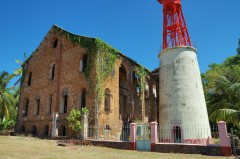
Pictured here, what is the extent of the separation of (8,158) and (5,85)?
19.2 metres

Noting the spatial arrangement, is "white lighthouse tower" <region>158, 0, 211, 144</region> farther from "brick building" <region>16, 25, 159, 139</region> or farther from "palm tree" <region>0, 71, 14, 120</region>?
"palm tree" <region>0, 71, 14, 120</region>

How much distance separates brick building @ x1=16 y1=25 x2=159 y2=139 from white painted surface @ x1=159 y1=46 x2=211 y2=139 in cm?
415

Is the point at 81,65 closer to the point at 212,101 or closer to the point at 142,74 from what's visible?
the point at 142,74

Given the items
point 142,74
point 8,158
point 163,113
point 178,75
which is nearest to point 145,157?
point 8,158

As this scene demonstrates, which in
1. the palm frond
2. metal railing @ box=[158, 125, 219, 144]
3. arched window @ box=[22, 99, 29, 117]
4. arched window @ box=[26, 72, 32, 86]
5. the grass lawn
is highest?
arched window @ box=[26, 72, 32, 86]

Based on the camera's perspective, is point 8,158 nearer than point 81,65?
Yes

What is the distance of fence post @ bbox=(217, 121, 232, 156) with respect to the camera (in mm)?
11016

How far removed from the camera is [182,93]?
18.2 metres

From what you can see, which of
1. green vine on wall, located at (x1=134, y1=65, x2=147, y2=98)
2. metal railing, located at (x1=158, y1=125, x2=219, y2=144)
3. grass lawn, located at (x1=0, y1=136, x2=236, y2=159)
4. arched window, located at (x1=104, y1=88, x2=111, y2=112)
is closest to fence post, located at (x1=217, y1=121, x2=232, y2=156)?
grass lawn, located at (x1=0, y1=136, x2=236, y2=159)

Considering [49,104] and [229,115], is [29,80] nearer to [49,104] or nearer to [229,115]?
[49,104]

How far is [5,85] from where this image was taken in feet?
85.9

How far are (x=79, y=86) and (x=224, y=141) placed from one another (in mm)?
12624

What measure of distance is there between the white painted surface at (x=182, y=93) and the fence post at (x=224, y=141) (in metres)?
5.77

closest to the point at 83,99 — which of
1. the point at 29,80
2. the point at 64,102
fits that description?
the point at 64,102
